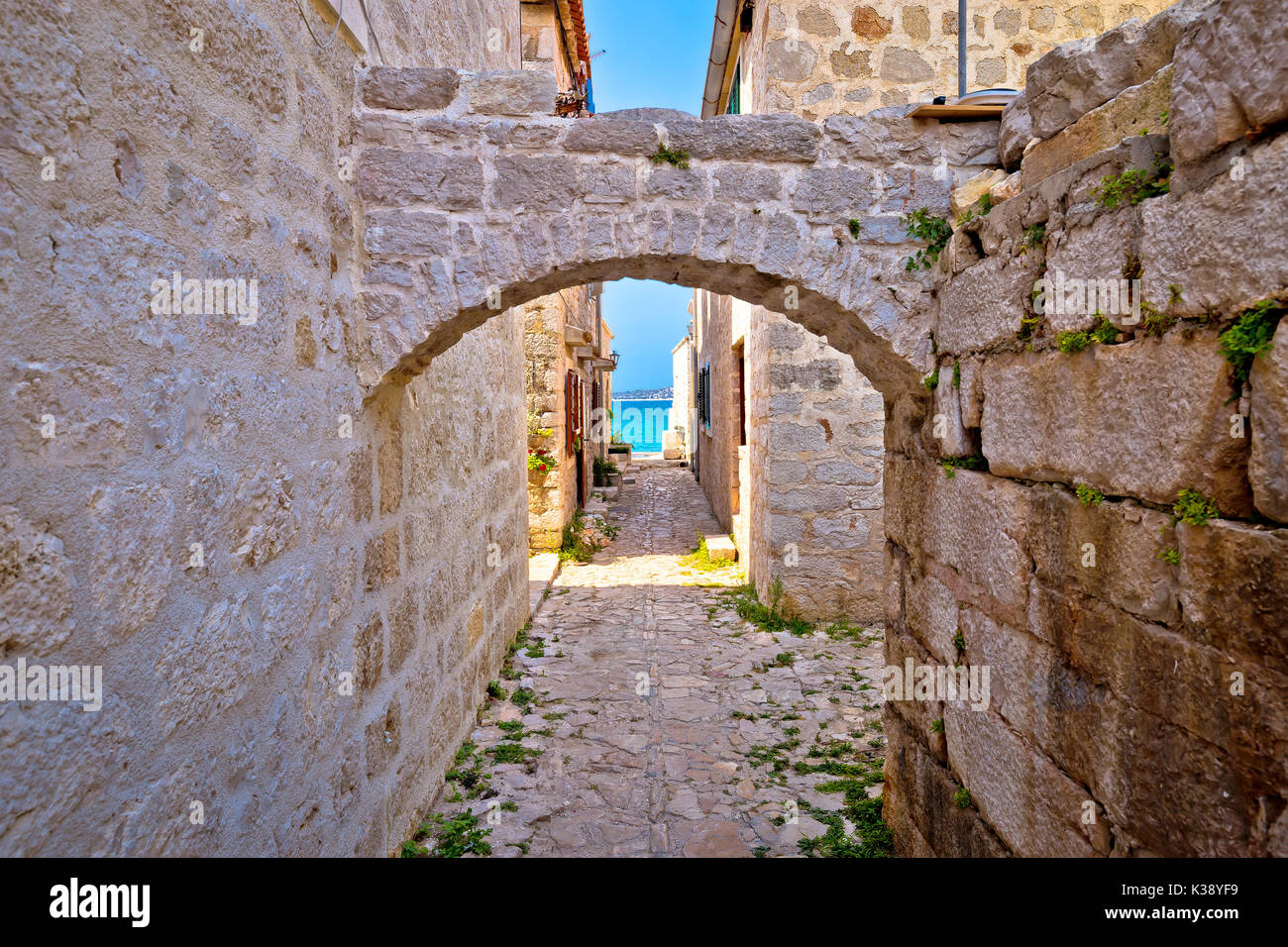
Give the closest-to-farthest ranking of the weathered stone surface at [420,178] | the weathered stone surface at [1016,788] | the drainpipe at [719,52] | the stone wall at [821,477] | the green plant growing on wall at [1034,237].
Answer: the weathered stone surface at [1016,788]
the green plant growing on wall at [1034,237]
the weathered stone surface at [420,178]
the stone wall at [821,477]
the drainpipe at [719,52]

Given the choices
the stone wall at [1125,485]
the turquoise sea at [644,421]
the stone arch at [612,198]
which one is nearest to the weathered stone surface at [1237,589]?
the stone wall at [1125,485]

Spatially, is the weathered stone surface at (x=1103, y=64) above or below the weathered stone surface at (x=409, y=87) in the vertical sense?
below

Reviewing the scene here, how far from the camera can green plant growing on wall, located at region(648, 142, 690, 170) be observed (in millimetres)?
2480

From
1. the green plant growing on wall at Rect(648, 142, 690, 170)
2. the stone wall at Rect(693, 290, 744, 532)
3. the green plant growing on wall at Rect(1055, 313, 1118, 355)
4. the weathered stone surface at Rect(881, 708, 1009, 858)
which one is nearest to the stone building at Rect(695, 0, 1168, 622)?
the stone wall at Rect(693, 290, 744, 532)

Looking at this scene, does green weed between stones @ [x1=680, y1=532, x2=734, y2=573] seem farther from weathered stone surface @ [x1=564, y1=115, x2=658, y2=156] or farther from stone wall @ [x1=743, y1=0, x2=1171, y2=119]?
weathered stone surface @ [x1=564, y1=115, x2=658, y2=156]

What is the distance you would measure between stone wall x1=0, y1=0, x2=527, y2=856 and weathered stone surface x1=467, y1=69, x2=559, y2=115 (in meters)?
0.40

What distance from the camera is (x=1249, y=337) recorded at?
127 cm

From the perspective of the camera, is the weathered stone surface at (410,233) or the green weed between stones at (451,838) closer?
the weathered stone surface at (410,233)

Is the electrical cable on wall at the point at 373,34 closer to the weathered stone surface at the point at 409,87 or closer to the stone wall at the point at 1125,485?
the weathered stone surface at the point at 409,87

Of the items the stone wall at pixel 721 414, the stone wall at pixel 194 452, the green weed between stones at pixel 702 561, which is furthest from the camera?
the stone wall at pixel 721 414

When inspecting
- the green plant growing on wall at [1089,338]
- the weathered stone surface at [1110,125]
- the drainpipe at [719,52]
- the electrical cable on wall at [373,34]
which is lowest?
the green plant growing on wall at [1089,338]

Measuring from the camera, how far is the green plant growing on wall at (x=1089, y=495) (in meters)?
1.69

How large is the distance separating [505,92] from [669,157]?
1.89 feet

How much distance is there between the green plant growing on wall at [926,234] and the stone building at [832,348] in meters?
3.11
